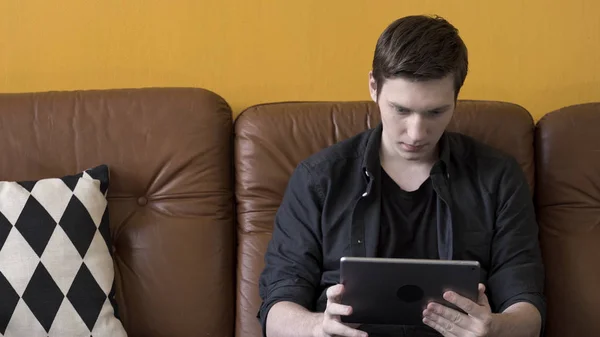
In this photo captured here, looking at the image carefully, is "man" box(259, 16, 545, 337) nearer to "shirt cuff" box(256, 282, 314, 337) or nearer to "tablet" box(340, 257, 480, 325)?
"shirt cuff" box(256, 282, 314, 337)

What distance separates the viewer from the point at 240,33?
1951 millimetres

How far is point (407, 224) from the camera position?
1.52 metres

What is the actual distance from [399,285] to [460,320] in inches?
5.3

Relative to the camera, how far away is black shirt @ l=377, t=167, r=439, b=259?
1514 mm

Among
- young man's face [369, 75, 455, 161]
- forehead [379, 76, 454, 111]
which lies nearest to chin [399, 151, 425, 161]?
young man's face [369, 75, 455, 161]

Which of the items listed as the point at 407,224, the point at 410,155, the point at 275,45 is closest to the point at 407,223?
the point at 407,224

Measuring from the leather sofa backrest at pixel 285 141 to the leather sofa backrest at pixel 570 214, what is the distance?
0.16 feet

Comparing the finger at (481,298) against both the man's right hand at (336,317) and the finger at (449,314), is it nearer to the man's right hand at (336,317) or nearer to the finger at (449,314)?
the finger at (449,314)

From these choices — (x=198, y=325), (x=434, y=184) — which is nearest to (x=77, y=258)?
(x=198, y=325)

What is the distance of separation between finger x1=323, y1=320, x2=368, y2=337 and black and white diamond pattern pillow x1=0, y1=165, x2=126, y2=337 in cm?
56

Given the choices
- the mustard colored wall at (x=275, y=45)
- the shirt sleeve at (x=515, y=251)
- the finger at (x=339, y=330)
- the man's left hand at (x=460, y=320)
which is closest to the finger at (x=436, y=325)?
the man's left hand at (x=460, y=320)

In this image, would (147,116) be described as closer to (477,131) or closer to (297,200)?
(297,200)

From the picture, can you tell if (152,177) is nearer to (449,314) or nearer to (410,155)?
(410,155)

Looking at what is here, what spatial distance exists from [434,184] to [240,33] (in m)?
0.73
